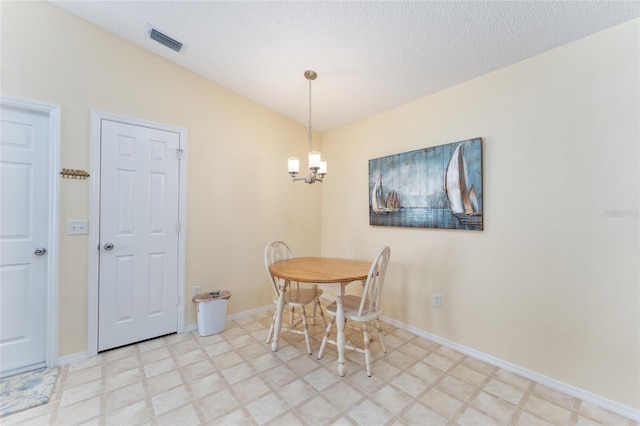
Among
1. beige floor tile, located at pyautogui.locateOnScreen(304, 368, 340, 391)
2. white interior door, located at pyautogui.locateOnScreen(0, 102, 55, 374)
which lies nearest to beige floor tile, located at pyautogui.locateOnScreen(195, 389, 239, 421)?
beige floor tile, located at pyautogui.locateOnScreen(304, 368, 340, 391)

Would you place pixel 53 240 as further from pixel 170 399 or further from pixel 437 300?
pixel 437 300

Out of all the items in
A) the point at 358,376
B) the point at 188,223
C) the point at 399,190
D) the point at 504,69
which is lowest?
the point at 358,376

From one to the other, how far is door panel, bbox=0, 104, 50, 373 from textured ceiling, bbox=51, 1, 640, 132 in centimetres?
108

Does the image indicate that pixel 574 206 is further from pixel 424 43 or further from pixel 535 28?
pixel 424 43

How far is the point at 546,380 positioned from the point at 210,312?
2.86m

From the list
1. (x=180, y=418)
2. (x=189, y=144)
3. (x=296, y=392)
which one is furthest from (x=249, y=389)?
(x=189, y=144)

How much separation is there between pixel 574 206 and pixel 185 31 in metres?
3.28

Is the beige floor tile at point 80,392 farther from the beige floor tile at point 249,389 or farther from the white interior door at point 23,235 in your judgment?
the beige floor tile at point 249,389

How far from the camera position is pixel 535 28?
1740 millimetres

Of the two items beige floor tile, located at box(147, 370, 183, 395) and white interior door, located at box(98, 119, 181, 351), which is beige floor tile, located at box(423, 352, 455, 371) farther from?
white interior door, located at box(98, 119, 181, 351)

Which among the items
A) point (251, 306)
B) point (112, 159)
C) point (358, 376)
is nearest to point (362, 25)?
point (112, 159)

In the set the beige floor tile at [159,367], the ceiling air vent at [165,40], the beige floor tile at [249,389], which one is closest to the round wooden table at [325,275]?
the beige floor tile at [249,389]

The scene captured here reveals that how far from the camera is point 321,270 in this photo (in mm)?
2348

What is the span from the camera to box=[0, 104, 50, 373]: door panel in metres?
1.98
